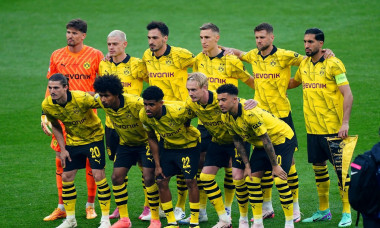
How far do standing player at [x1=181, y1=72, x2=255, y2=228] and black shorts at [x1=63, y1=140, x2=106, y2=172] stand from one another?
1.57 metres

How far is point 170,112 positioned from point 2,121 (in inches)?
343

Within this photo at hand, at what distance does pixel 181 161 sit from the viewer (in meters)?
10.5

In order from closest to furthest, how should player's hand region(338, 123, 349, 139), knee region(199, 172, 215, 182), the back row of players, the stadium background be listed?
the back row of players < player's hand region(338, 123, 349, 139) < knee region(199, 172, 215, 182) < the stadium background

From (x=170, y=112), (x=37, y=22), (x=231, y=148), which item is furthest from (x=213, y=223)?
(x=37, y=22)

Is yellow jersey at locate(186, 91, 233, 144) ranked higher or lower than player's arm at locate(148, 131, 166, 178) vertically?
higher

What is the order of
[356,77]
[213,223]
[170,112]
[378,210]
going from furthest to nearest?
[356,77] → [213,223] → [170,112] → [378,210]

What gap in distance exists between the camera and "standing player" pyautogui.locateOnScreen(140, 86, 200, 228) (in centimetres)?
1036

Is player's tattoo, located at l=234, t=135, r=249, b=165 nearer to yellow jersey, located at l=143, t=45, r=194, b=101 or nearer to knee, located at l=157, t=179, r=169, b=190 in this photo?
knee, located at l=157, t=179, r=169, b=190

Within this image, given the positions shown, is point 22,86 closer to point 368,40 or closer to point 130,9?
point 130,9

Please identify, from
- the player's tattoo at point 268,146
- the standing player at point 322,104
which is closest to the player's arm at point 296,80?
the standing player at point 322,104

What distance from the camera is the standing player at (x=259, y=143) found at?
981 centimetres

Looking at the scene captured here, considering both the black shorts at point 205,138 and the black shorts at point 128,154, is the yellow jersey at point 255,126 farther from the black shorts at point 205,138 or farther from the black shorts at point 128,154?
the black shorts at point 128,154

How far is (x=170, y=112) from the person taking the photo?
10344mm

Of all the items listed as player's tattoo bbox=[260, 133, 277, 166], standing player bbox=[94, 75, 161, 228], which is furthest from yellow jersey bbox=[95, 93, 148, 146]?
player's tattoo bbox=[260, 133, 277, 166]
